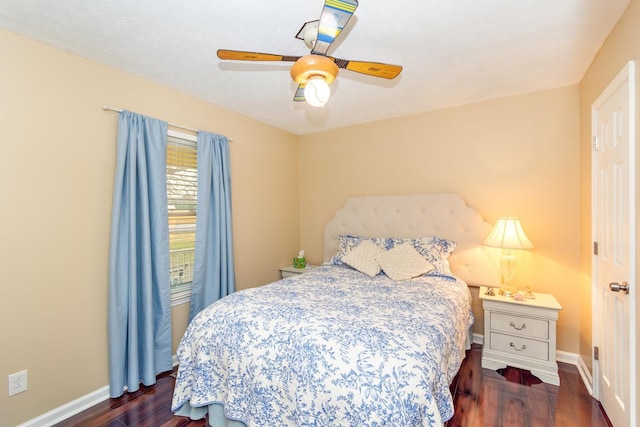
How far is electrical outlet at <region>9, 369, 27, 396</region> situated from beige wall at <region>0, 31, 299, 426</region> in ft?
0.10

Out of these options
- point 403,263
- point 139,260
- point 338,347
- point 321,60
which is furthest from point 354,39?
point 139,260

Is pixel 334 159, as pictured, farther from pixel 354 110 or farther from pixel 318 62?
pixel 318 62

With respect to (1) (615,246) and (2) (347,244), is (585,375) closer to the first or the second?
(1) (615,246)

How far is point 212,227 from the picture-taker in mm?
3039

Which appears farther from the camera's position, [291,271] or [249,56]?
[291,271]

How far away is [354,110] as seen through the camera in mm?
3350

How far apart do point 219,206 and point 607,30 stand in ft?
10.7

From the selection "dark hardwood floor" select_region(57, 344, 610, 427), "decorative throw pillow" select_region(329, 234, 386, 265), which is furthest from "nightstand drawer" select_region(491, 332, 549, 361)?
"decorative throw pillow" select_region(329, 234, 386, 265)

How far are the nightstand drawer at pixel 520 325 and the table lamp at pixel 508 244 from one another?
223 mm

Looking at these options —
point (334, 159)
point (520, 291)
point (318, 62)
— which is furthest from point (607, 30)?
point (334, 159)

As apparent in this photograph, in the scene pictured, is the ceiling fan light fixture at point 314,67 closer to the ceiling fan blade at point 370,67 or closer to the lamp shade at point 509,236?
the ceiling fan blade at point 370,67

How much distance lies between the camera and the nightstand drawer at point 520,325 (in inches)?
95.9

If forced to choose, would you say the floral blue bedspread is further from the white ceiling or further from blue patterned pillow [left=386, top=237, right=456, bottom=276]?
the white ceiling

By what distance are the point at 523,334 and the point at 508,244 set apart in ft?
2.48
